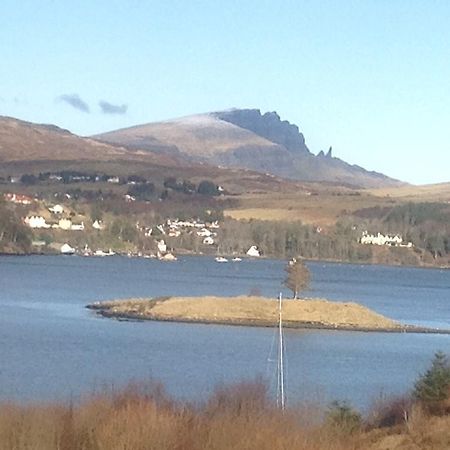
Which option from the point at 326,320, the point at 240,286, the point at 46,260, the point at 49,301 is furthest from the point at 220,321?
the point at 46,260

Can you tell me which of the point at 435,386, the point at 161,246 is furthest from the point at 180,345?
the point at 161,246

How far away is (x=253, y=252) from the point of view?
5787 inches

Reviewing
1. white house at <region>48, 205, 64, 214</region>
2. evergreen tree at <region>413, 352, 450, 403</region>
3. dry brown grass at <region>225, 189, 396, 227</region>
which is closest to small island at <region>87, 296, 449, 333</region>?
evergreen tree at <region>413, 352, 450, 403</region>

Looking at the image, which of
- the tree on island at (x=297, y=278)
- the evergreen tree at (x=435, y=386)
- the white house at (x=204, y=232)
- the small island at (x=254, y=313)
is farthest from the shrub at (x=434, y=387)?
the white house at (x=204, y=232)

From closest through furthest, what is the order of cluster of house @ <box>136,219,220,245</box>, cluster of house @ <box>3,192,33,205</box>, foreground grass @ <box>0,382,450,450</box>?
foreground grass @ <box>0,382,450,450</box>
cluster of house @ <box>3,192,33,205</box>
cluster of house @ <box>136,219,220,245</box>

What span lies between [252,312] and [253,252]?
89.2 m

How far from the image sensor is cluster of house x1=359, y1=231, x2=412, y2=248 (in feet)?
491

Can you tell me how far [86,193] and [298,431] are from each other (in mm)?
154314

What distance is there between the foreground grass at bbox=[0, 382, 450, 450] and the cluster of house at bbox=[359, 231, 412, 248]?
452ft

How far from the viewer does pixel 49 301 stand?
63031mm

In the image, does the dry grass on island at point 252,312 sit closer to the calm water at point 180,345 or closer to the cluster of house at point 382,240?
the calm water at point 180,345

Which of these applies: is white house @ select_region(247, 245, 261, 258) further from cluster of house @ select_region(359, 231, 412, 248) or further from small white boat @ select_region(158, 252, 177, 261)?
cluster of house @ select_region(359, 231, 412, 248)

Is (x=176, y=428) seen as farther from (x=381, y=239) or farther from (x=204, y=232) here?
(x=381, y=239)

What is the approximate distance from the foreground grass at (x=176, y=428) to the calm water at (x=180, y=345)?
248 cm
